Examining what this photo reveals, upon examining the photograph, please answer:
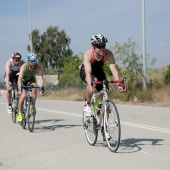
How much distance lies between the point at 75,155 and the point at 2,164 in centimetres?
120

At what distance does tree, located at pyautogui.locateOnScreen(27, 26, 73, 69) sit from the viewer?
72312 mm

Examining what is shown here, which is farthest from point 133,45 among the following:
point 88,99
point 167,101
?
point 88,99

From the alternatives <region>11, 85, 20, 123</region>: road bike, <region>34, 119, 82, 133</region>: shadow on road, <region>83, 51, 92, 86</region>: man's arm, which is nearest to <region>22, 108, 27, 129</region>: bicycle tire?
<region>34, 119, 82, 133</region>: shadow on road

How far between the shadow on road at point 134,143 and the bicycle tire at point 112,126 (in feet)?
0.64

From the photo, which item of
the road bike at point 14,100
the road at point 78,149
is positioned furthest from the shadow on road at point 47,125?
the road bike at point 14,100

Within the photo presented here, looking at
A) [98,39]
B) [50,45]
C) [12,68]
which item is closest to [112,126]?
[98,39]

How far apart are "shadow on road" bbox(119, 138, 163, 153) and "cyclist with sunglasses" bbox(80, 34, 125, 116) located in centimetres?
90

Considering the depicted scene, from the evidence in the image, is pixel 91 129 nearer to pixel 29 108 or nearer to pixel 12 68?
pixel 29 108

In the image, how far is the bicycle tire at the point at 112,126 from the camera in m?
6.28

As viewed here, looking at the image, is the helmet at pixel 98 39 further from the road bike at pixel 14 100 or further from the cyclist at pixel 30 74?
the road bike at pixel 14 100

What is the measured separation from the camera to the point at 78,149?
686cm

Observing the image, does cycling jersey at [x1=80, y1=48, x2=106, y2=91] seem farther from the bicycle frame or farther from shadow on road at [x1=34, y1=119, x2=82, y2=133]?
the bicycle frame

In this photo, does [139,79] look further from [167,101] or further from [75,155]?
[75,155]

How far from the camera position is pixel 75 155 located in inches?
250
